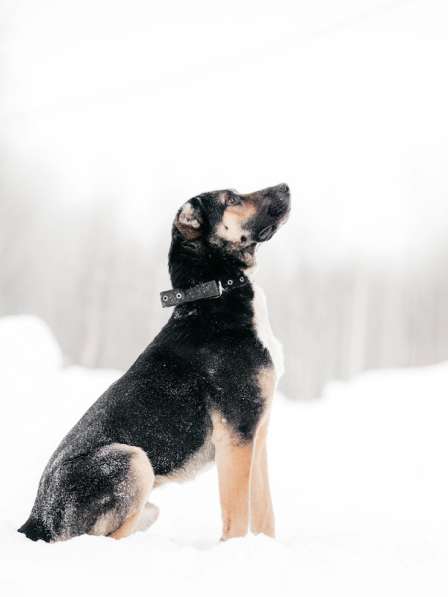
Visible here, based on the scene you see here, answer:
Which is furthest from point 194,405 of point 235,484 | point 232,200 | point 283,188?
point 283,188

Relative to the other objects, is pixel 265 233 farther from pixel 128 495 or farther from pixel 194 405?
pixel 128 495

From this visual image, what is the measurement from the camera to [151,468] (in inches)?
121

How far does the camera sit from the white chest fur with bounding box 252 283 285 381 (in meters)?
3.41

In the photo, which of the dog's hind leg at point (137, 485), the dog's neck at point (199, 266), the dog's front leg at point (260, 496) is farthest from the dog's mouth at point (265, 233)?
the dog's hind leg at point (137, 485)

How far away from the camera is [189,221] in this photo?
355cm

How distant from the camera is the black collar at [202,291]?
3465 millimetres

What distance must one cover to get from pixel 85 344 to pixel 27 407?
2.11 meters

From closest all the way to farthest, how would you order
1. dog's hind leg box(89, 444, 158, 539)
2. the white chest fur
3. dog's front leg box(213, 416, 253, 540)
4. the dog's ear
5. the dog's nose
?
dog's hind leg box(89, 444, 158, 539)
dog's front leg box(213, 416, 253, 540)
the white chest fur
the dog's ear
the dog's nose

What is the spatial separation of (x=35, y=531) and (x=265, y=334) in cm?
143

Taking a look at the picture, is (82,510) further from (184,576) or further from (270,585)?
(270,585)

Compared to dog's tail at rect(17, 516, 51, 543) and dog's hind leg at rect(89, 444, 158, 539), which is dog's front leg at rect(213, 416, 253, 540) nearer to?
dog's hind leg at rect(89, 444, 158, 539)

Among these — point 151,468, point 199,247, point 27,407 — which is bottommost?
point 27,407

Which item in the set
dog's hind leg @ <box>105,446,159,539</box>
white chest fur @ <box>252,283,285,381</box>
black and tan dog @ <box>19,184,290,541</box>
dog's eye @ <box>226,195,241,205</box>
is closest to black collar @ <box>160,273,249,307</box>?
black and tan dog @ <box>19,184,290,541</box>

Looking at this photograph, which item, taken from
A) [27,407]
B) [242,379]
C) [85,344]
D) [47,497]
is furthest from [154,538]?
[85,344]
